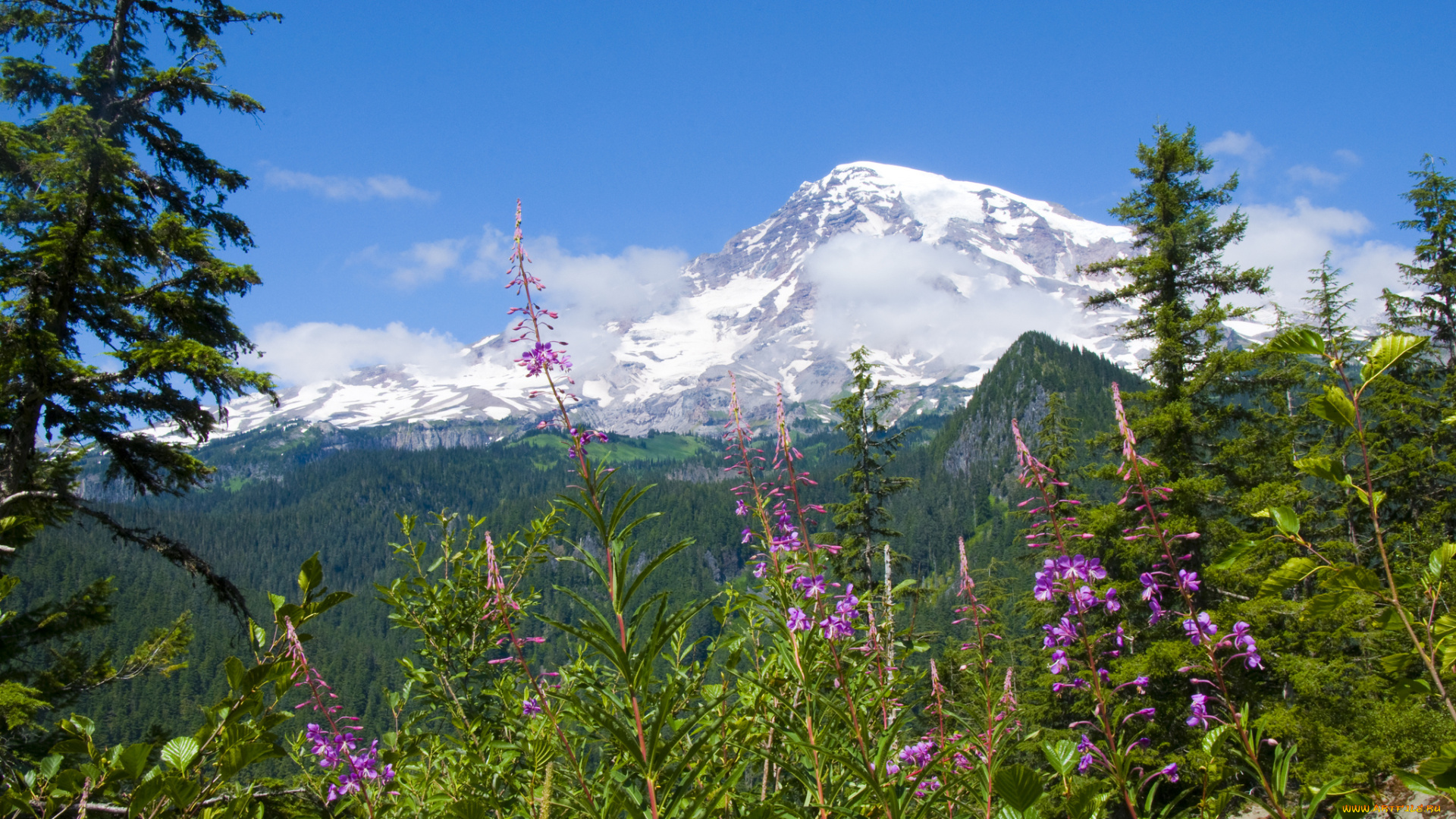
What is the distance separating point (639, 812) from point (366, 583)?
20144 centimetres

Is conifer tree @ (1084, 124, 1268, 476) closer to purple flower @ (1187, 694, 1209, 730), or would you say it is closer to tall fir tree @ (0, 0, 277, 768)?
purple flower @ (1187, 694, 1209, 730)

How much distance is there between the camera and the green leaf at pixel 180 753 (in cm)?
135

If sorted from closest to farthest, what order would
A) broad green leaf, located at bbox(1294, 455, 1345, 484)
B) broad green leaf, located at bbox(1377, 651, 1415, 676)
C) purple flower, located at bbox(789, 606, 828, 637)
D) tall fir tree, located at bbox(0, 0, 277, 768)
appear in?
broad green leaf, located at bbox(1377, 651, 1415, 676) < broad green leaf, located at bbox(1294, 455, 1345, 484) < purple flower, located at bbox(789, 606, 828, 637) < tall fir tree, located at bbox(0, 0, 277, 768)

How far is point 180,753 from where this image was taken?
4.51ft

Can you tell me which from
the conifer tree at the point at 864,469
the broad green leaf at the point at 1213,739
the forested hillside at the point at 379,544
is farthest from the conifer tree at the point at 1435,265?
the forested hillside at the point at 379,544

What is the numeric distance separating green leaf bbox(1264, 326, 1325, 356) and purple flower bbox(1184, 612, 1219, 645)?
1388mm

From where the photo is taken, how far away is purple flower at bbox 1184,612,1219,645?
8.57 feet

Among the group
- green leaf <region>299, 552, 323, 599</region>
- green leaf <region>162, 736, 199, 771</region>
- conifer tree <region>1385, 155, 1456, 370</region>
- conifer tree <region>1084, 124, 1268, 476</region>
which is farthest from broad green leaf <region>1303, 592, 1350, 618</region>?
conifer tree <region>1385, 155, 1456, 370</region>

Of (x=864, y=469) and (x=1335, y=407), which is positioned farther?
(x=864, y=469)

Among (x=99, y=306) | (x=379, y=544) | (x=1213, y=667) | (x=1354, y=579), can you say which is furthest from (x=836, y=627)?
(x=379, y=544)

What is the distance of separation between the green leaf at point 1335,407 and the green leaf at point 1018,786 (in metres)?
1.06

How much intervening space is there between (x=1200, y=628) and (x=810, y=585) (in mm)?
1554

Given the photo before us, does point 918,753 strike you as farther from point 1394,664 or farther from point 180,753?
point 180,753

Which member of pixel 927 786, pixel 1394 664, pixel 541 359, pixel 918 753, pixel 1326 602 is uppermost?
pixel 541 359
